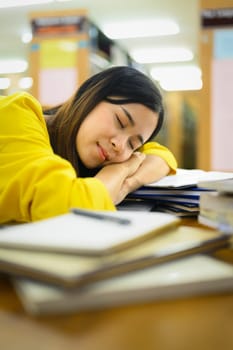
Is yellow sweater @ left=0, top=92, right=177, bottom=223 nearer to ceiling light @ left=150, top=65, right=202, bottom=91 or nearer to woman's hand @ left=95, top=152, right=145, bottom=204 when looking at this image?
woman's hand @ left=95, top=152, right=145, bottom=204

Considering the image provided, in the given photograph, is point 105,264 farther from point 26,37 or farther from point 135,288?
point 26,37

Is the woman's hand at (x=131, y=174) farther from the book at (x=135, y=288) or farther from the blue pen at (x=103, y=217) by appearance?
the book at (x=135, y=288)

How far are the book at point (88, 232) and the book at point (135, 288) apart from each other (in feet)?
0.11

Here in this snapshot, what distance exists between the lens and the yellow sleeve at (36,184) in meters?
0.73

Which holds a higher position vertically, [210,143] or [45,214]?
[45,214]

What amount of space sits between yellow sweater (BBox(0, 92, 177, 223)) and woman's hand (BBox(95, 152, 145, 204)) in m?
0.10

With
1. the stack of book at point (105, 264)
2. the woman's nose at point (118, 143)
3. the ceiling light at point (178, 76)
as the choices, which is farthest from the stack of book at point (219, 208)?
the ceiling light at point (178, 76)

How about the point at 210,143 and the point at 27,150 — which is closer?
the point at 27,150

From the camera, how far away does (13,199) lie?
2.52ft

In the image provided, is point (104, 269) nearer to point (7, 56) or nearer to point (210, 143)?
point (210, 143)

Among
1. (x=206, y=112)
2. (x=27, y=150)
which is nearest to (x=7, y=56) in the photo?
(x=206, y=112)

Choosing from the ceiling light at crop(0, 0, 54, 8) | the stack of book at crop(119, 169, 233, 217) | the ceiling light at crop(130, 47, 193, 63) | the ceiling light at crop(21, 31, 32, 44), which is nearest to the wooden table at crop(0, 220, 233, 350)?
the stack of book at crop(119, 169, 233, 217)

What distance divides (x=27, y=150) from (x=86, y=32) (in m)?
3.26

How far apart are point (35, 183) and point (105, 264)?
40 centimetres
